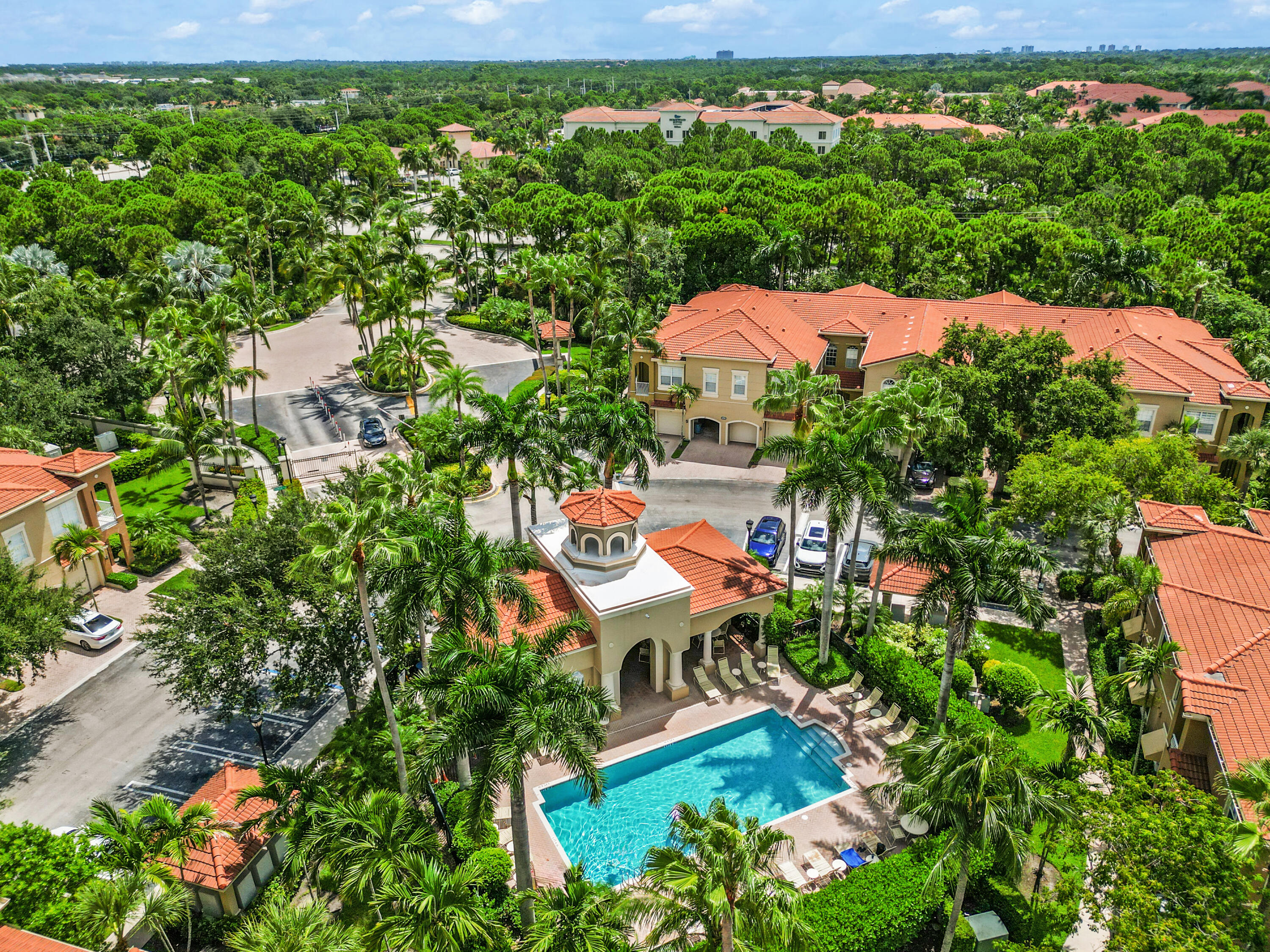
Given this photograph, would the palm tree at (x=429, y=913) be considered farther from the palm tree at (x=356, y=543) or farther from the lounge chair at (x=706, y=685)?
the lounge chair at (x=706, y=685)

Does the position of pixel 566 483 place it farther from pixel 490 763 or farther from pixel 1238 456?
pixel 1238 456

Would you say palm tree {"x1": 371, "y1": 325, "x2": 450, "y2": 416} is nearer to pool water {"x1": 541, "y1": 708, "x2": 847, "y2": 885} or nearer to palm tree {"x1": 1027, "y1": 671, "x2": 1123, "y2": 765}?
pool water {"x1": 541, "y1": 708, "x2": 847, "y2": 885}

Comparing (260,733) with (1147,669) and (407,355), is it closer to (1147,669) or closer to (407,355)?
(407,355)

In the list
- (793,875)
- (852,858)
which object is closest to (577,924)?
(793,875)

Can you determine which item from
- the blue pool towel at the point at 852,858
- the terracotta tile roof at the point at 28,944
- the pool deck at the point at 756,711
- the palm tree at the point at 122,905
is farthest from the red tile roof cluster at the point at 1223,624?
the terracotta tile roof at the point at 28,944

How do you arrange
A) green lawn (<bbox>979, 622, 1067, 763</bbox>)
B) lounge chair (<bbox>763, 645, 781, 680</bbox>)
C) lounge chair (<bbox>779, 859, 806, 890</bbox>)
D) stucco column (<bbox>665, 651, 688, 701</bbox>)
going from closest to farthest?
lounge chair (<bbox>779, 859, 806, 890</bbox>), green lawn (<bbox>979, 622, 1067, 763</bbox>), stucco column (<bbox>665, 651, 688, 701</bbox>), lounge chair (<bbox>763, 645, 781, 680</bbox>)

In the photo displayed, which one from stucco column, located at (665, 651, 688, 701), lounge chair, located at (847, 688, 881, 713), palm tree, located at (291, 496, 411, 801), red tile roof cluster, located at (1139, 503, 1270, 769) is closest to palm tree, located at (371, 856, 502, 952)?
palm tree, located at (291, 496, 411, 801)

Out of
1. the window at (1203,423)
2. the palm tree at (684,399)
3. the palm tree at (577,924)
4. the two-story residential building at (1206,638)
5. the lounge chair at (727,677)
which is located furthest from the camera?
the palm tree at (684,399)
